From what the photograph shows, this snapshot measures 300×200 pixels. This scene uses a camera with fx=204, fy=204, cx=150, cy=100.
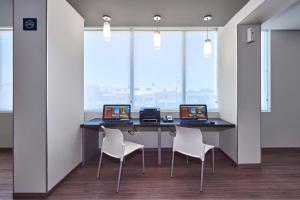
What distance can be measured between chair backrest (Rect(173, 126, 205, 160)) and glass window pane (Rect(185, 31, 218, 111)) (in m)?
1.65

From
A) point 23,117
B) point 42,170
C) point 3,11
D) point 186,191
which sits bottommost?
point 186,191

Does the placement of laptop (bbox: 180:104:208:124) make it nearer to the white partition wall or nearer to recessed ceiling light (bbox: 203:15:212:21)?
recessed ceiling light (bbox: 203:15:212:21)

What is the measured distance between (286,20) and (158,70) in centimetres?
256

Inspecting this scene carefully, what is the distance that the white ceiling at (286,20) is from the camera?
328 centimetres

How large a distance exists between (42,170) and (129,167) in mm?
1465

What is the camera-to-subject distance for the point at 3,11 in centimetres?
347

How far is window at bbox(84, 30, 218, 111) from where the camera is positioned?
4.42 metres

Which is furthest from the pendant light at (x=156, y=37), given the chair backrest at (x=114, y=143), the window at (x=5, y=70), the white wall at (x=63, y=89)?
the window at (x=5, y=70)

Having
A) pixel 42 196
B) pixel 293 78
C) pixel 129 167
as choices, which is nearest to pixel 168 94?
pixel 129 167

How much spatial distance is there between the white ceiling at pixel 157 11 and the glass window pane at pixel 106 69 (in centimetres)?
57

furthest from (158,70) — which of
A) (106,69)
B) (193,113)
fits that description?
(193,113)

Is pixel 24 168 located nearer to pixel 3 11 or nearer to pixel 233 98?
pixel 3 11

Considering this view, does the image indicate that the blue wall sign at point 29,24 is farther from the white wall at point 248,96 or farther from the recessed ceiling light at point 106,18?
the white wall at point 248,96

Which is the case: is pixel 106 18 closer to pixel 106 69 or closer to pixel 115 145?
pixel 106 69
